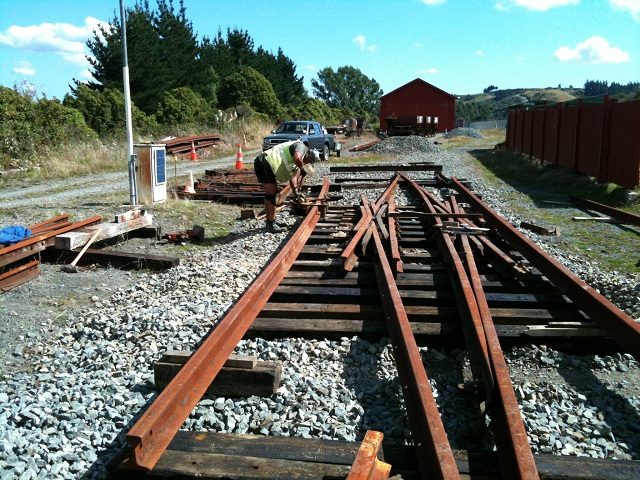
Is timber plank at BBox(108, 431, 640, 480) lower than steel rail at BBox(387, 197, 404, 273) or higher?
lower

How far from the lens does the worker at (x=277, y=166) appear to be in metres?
8.86

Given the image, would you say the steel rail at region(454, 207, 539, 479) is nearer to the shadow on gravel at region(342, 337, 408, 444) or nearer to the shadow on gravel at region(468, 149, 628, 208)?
the shadow on gravel at region(342, 337, 408, 444)

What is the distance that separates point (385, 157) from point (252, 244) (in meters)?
17.8

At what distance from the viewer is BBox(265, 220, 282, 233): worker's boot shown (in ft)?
28.9

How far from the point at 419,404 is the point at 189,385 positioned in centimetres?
122

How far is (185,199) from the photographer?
1213cm

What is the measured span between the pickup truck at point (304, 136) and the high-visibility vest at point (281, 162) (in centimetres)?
1252

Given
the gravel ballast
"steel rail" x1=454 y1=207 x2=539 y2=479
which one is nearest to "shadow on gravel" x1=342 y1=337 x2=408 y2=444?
the gravel ballast

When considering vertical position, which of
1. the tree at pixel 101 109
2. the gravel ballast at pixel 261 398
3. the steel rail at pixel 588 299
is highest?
the tree at pixel 101 109

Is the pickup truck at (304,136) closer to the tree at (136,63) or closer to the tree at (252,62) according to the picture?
the tree at (136,63)

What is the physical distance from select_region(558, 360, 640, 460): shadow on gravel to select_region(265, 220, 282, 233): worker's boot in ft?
17.3

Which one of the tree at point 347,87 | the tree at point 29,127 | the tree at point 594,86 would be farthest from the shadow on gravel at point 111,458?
the tree at point 594,86

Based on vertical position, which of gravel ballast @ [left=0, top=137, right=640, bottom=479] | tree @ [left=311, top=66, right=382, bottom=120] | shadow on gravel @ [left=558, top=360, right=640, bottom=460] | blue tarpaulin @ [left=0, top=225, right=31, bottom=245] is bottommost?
shadow on gravel @ [left=558, top=360, right=640, bottom=460]

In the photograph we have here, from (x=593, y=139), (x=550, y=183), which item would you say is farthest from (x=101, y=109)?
(x=593, y=139)
